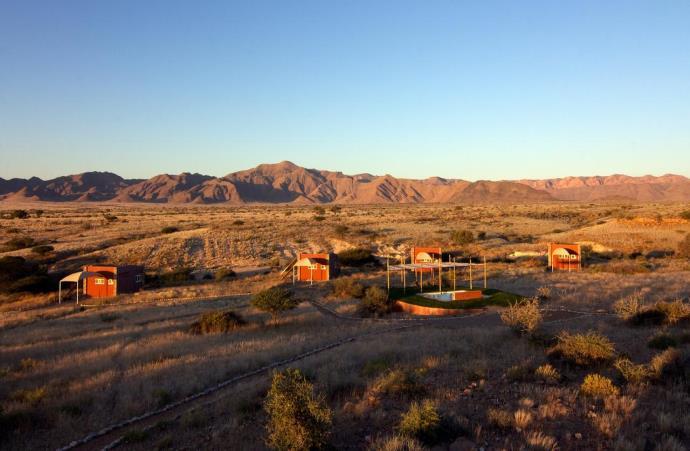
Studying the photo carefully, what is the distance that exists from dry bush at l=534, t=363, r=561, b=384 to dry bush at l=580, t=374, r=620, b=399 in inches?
32.7

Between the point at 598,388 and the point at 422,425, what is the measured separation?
372 centimetres

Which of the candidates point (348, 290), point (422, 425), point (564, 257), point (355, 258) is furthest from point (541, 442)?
point (355, 258)

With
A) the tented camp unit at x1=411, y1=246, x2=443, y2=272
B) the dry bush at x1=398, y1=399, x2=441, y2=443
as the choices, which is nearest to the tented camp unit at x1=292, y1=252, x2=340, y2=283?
the tented camp unit at x1=411, y1=246, x2=443, y2=272

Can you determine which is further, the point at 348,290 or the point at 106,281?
the point at 106,281

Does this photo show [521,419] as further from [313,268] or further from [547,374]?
[313,268]

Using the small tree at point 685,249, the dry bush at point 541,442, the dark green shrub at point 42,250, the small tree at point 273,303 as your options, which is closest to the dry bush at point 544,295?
the small tree at point 273,303

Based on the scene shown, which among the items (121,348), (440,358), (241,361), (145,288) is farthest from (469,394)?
(145,288)

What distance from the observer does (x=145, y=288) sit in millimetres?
34906

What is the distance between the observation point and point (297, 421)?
23.5 ft

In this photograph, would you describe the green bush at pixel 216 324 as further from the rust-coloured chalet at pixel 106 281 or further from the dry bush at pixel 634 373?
the rust-coloured chalet at pixel 106 281

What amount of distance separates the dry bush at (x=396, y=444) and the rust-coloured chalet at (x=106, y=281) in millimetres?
30381

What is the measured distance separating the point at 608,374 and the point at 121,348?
14.6 m

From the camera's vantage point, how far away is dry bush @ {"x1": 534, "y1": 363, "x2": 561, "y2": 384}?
9.82 meters

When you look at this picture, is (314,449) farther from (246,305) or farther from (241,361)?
(246,305)
